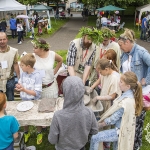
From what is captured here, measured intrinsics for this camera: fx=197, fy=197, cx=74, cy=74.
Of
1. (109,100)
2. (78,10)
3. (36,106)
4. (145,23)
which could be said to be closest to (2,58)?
(36,106)

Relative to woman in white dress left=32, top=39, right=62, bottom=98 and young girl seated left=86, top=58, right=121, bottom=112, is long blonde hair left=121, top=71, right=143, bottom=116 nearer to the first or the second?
young girl seated left=86, top=58, right=121, bottom=112

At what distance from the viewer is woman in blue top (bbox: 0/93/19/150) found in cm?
225

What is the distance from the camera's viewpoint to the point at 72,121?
2.01 metres

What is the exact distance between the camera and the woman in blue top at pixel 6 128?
225 cm

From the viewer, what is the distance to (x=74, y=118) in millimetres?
2004

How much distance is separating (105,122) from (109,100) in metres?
0.54

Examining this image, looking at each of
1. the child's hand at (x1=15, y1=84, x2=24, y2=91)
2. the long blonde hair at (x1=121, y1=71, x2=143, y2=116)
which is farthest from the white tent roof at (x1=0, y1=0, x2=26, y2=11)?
the long blonde hair at (x1=121, y1=71, x2=143, y2=116)

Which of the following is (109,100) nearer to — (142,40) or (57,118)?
(57,118)

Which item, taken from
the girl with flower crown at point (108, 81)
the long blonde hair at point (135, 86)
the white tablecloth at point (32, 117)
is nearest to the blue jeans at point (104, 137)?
the long blonde hair at point (135, 86)

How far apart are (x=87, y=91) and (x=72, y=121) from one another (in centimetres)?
135

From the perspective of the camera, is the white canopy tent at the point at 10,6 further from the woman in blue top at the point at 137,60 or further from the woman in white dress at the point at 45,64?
the woman in blue top at the point at 137,60

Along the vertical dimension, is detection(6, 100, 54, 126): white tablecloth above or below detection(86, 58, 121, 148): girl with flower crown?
below

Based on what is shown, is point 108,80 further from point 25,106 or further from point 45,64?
point 25,106

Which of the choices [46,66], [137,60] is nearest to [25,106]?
[46,66]
